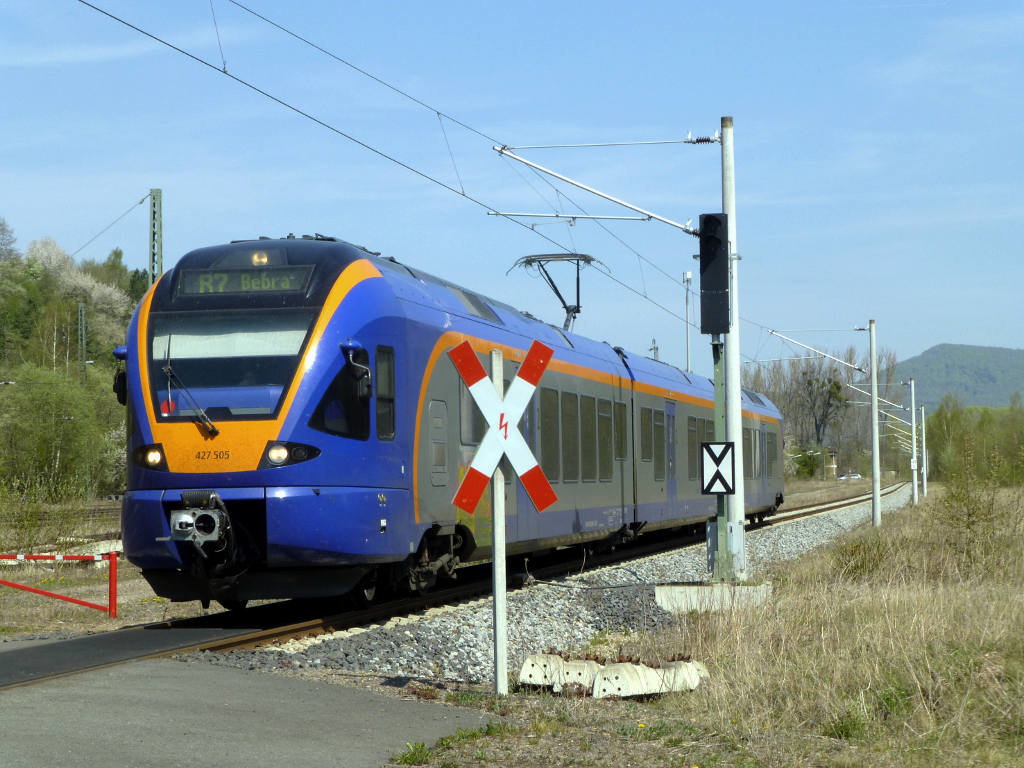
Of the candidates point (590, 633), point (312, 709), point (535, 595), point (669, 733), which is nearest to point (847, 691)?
point (669, 733)

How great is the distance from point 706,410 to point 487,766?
22.2 meters

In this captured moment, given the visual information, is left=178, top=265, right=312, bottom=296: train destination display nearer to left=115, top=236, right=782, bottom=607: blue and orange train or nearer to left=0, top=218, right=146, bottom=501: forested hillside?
left=115, top=236, right=782, bottom=607: blue and orange train

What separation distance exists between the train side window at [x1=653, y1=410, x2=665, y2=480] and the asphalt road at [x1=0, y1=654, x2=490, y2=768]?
14967 mm

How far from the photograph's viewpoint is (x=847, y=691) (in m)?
7.76

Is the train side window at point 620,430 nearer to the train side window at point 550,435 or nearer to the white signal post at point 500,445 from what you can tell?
the train side window at point 550,435

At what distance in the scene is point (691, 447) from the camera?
2617 cm

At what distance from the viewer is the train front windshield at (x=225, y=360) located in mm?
11336

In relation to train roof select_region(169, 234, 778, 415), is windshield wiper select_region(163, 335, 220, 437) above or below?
below

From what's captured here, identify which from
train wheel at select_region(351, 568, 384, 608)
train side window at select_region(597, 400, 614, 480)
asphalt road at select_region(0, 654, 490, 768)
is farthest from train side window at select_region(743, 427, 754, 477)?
asphalt road at select_region(0, 654, 490, 768)

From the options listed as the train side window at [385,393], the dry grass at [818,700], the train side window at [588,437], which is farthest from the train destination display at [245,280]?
the train side window at [588,437]

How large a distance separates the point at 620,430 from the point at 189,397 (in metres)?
10.6

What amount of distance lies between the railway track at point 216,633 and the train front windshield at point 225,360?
1986 millimetres

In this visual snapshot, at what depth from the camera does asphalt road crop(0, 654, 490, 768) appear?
20.9 ft

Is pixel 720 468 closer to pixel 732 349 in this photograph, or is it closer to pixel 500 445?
pixel 732 349
